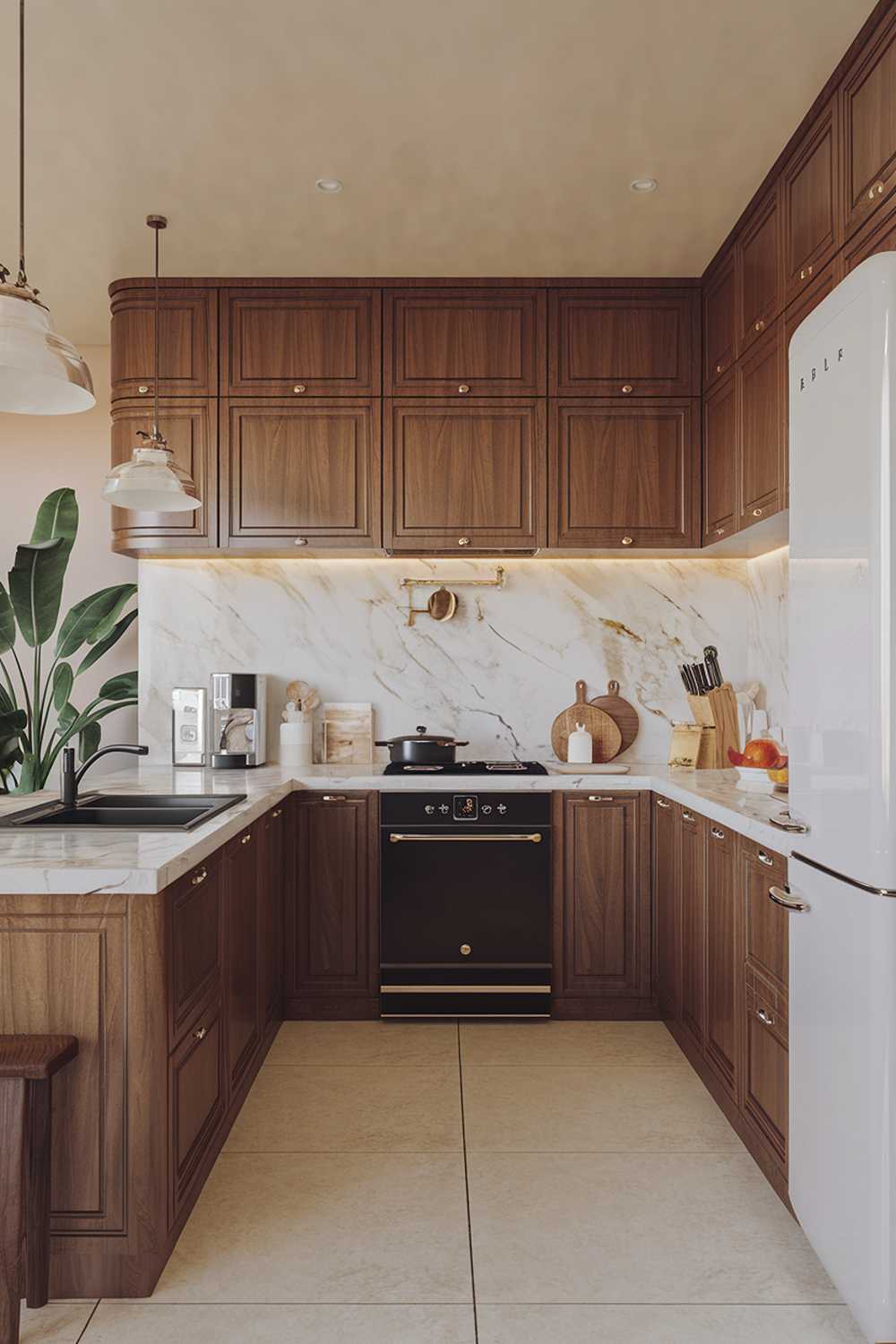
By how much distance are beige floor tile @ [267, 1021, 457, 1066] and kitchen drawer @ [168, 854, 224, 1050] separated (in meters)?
0.95

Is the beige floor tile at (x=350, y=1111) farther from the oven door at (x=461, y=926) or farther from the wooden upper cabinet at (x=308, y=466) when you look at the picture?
the wooden upper cabinet at (x=308, y=466)

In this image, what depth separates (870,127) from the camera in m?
2.38

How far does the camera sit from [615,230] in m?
3.56

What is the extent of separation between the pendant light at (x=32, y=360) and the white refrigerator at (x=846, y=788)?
1460mm

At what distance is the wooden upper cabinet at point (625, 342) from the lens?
402 cm

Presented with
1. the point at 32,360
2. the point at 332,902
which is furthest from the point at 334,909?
the point at 32,360

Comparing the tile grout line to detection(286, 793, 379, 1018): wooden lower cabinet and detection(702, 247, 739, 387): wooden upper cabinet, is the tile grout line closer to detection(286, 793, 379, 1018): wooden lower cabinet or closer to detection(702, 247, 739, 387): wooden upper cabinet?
detection(286, 793, 379, 1018): wooden lower cabinet

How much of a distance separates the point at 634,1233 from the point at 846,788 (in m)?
1.22

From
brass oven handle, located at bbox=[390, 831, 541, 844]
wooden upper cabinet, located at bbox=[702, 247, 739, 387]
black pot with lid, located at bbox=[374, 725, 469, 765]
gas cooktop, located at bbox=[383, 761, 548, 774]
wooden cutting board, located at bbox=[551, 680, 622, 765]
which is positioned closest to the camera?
wooden upper cabinet, located at bbox=[702, 247, 739, 387]

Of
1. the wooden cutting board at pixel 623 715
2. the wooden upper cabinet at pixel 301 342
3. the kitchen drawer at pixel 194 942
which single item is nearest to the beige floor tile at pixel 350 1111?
the kitchen drawer at pixel 194 942

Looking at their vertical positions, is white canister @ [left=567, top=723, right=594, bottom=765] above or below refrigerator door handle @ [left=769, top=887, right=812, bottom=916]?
above

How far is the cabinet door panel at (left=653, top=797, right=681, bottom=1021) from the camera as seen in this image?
3.48m

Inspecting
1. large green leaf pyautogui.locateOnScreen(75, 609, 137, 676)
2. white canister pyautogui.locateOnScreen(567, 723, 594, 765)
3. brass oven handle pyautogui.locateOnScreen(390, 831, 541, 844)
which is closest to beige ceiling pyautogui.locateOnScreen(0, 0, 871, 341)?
large green leaf pyautogui.locateOnScreen(75, 609, 137, 676)

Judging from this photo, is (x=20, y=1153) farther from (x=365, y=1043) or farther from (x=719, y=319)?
(x=719, y=319)
